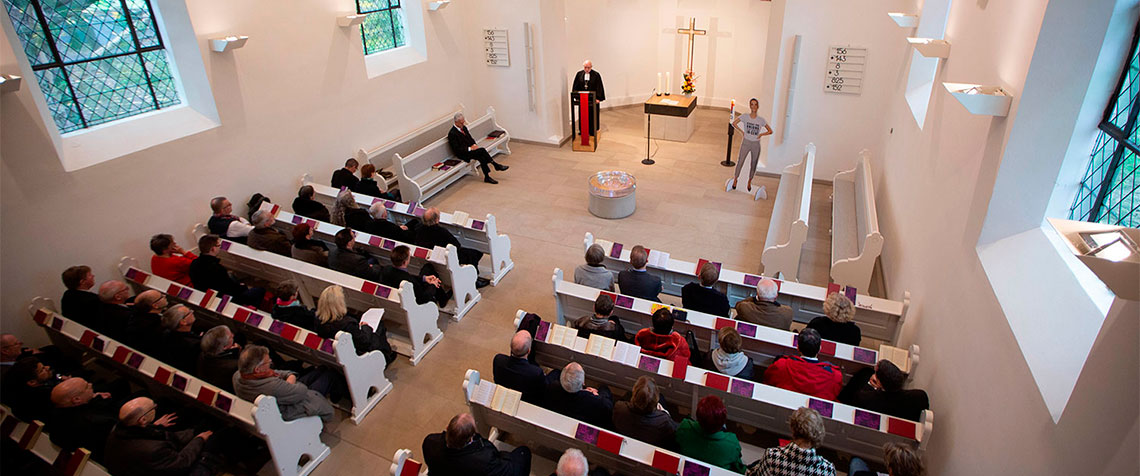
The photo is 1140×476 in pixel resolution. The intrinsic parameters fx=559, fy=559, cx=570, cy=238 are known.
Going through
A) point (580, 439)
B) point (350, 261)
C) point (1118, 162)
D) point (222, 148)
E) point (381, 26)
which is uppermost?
point (381, 26)

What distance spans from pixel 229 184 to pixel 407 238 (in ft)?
8.09

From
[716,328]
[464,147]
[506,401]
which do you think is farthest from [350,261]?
[464,147]

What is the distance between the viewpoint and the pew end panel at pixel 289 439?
12.1 ft

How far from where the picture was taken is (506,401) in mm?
3721

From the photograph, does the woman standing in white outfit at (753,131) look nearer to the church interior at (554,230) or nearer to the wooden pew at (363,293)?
the church interior at (554,230)

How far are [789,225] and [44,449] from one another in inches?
278

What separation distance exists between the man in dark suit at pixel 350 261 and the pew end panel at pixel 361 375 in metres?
0.99

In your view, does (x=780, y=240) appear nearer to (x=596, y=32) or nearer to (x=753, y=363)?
(x=753, y=363)

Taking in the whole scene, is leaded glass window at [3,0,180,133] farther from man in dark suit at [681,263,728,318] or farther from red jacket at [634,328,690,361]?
man in dark suit at [681,263,728,318]

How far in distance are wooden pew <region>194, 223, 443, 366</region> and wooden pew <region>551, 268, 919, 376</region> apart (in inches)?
51.4

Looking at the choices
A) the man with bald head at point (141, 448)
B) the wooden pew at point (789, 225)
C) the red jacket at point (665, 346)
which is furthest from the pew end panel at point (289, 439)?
the wooden pew at point (789, 225)

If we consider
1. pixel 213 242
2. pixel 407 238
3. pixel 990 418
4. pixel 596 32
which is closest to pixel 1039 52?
pixel 990 418

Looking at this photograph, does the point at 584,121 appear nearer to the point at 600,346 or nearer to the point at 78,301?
the point at 600,346

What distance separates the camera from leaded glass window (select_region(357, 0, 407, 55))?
8.66m
